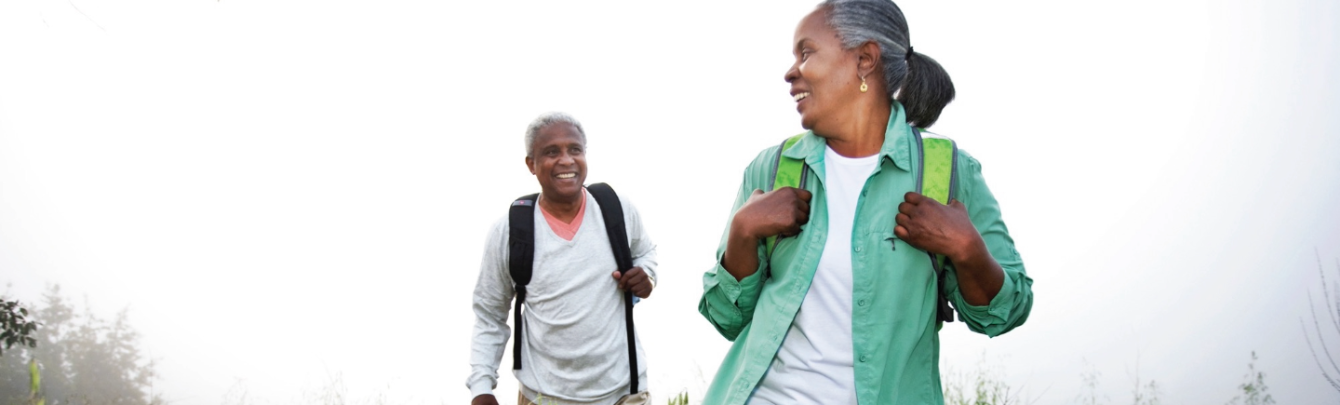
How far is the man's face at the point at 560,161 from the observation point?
431 centimetres

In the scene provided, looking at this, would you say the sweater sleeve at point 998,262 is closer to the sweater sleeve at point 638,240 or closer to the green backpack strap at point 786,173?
the green backpack strap at point 786,173

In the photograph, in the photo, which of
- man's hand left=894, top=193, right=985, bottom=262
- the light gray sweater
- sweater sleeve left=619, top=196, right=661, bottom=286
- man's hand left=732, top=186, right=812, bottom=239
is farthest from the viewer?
sweater sleeve left=619, top=196, right=661, bottom=286

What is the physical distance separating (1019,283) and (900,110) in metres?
0.51

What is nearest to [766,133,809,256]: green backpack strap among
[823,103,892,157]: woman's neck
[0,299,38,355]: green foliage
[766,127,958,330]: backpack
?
[766,127,958,330]: backpack

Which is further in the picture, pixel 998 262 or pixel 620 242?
pixel 620 242

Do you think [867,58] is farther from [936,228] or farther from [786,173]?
[936,228]

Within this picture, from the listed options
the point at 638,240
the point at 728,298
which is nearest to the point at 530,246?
the point at 638,240

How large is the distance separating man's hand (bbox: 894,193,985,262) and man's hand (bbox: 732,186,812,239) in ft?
0.72

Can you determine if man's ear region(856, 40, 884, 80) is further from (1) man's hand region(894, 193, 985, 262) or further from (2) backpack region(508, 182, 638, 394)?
(2) backpack region(508, 182, 638, 394)

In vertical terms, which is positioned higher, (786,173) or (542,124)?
(542,124)

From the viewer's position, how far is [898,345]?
2.07 m

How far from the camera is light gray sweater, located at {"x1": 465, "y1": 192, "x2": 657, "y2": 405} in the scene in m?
4.07

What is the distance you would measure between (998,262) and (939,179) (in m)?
0.23

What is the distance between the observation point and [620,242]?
4.30m
